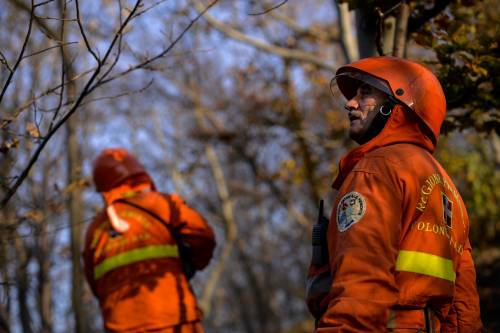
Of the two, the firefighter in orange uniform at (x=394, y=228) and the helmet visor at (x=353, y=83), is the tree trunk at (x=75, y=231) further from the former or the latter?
the firefighter in orange uniform at (x=394, y=228)

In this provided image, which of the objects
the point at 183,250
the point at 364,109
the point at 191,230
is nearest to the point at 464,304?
the point at 364,109

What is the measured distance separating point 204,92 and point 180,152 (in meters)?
2.03

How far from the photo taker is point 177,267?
16.4ft

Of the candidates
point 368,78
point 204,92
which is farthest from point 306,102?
point 368,78

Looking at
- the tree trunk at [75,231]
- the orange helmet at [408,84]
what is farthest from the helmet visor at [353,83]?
the tree trunk at [75,231]

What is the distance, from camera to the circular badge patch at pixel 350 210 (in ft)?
9.12

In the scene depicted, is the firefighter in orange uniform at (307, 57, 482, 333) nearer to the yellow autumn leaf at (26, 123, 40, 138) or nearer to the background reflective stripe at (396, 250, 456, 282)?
the background reflective stripe at (396, 250, 456, 282)

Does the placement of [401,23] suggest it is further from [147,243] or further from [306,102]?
[306,102]

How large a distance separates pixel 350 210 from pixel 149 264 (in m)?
2.38

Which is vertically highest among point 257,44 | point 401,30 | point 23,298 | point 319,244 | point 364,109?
point 257,44

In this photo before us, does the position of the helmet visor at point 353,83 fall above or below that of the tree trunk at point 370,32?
below

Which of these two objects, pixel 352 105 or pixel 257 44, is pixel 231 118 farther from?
pixel 352 105

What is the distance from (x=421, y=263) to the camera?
110 inches

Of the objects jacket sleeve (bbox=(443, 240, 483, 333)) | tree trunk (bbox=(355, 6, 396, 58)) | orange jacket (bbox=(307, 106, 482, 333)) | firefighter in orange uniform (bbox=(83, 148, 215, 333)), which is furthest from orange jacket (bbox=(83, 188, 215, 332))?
jacket sleeve (bbox=(443, 240, 483, 333))
